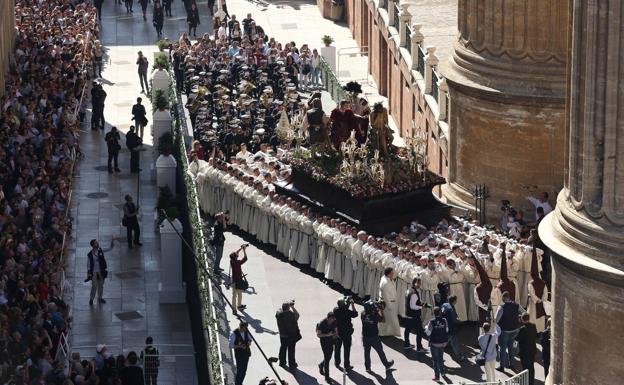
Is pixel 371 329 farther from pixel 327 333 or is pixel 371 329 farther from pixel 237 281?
pixel 237 281

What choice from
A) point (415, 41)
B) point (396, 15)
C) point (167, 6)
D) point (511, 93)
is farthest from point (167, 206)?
point (167, 6)

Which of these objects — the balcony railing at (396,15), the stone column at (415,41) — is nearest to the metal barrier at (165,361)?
the stone column at (415,41)

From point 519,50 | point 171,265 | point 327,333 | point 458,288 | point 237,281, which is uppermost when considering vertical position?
point 519,50

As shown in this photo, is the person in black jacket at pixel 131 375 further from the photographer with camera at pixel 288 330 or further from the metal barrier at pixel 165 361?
the photographer with camera at pixel 288 330

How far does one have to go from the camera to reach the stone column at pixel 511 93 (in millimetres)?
49531

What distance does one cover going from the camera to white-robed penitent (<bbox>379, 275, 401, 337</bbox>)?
148 ft

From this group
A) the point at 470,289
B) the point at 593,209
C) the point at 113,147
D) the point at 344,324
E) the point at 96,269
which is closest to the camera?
the point at 593,209

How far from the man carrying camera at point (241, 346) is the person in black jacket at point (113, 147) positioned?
19790 millimetres

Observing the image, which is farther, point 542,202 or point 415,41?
point 415,41

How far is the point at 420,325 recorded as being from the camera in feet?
147

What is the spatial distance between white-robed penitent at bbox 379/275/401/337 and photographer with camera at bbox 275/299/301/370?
2.13 meters

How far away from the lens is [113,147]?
61.7m

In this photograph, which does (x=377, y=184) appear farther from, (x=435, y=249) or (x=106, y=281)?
(x=106, y=281)

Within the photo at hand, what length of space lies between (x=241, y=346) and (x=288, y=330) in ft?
5.42
